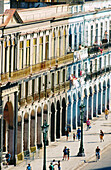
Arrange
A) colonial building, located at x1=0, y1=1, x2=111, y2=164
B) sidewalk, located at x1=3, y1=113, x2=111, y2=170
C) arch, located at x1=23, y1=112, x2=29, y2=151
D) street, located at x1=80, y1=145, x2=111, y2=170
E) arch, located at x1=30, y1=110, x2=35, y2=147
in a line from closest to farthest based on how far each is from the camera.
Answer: colonial building, located at x1=0, y1=1, x2=111, y2=164 < sidewalk, located at x1=3, y1=113, x2=111, y2=170 < street, located at x1=80, y1=145, x2=111, y2=170 < arch, located at x1=23, y1=112, x2=29, y2=151 < arch, located at x1=30, y1=110, x2=35, y2=147

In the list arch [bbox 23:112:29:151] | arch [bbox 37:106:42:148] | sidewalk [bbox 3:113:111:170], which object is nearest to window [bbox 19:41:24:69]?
arch [bbox 23:112:29:151]

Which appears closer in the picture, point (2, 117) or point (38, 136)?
point (2, 117)

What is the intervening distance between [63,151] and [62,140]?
38.6 feet

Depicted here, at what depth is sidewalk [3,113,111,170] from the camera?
98.8 m

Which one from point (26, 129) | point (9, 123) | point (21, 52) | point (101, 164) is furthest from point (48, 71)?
point (101, 164)

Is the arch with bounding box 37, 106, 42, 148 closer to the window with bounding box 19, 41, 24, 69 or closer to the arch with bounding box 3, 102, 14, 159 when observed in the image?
the arch with bounding box 3, 102, 14, 159

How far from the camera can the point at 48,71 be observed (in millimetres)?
108500

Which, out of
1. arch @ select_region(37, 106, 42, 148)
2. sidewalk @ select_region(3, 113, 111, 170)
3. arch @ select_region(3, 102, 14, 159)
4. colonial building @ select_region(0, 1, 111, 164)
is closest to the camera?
colonial building @ select_region(0, 1, 111, 164)

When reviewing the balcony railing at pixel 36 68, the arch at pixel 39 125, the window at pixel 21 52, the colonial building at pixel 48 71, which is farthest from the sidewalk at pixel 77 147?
the window at pixel 21 52

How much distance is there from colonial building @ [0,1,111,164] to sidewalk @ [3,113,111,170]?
1.42 metres

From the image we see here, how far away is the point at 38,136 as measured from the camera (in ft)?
352

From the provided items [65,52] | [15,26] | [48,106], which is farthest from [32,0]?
[15,26]

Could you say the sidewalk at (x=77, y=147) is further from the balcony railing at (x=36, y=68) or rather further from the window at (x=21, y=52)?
the window at (x=21, y=52)

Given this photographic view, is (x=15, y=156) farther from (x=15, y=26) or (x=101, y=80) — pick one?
(x=101, y=80)
